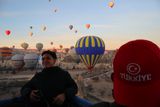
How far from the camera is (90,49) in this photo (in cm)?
2452

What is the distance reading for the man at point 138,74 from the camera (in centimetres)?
122

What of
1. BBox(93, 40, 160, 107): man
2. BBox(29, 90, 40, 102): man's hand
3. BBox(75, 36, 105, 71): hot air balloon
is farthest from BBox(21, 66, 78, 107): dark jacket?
BBox(75, 36, 105, 71): hot air balloon

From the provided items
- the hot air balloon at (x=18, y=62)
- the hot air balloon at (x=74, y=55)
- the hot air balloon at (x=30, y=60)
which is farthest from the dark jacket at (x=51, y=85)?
the hot air balloon at (x=74, y=55)

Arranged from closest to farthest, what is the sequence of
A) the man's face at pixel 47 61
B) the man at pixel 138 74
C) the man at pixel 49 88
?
the man at pixel 138 74
the man at pixel 49 88
the man's face at pixel 47 61

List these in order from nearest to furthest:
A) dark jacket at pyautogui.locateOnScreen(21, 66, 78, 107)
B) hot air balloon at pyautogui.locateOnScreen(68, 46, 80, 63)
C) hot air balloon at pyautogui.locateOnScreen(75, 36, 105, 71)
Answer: dark jacket at pyautogui.locateOnScreen(21, 66, 78, 107) → hot air balloon at pyautogui.locateOnScreen(75, 36, 105, 71) → hot air balloon at pyautogui.locateOnScreen(68, 46, 80, 63)

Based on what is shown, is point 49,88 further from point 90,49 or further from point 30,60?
point 30,60

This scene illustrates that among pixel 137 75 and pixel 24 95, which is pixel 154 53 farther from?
pixel 24 95

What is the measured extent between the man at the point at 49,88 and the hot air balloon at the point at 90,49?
20.3m

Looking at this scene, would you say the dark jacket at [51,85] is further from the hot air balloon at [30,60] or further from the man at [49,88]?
the hot air balloon at [30,60]

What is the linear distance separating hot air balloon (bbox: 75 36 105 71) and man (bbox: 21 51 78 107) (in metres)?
20.3

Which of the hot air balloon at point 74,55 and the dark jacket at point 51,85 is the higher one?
the dark jacket at point 51,85

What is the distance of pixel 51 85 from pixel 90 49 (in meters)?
20.6

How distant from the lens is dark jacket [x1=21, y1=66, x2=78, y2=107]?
3.94 metres

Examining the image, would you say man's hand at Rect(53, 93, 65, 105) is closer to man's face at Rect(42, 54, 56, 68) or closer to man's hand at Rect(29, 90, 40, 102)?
man's hand at Rect(29, 90, 40, 102)
